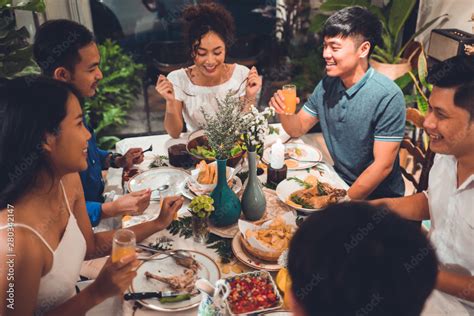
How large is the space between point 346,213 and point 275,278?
2.60 feet


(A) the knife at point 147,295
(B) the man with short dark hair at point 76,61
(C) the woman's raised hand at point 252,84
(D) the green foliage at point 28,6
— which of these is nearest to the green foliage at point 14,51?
(D) the green foliage at point 28,6

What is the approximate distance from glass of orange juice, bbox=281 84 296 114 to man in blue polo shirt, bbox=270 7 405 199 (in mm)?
28

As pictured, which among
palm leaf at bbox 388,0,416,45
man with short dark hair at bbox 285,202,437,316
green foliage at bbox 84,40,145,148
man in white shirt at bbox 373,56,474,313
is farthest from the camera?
green foliage at bbox 84,40,145,148

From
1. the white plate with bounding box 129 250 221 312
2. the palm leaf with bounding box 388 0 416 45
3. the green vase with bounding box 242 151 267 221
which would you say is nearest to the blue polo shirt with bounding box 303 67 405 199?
the green vase with bounding box 242 151 267 221

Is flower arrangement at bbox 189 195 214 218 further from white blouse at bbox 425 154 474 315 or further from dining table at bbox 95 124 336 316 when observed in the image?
white blouse at bbox 425 154 474 315

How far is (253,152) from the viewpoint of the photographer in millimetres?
1780

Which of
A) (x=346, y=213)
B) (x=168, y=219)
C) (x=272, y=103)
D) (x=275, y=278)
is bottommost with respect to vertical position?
(x=275, y=278)

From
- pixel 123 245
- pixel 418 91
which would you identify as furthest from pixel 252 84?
pixel 418 91

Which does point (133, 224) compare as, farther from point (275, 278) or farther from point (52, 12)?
point (52, 12)

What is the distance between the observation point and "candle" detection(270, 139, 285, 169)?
6.77ft

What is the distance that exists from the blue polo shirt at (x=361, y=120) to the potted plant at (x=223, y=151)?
857 mm

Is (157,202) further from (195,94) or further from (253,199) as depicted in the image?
(195,94)

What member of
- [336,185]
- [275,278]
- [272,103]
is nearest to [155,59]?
[272,103]

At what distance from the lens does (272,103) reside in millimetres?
2461
